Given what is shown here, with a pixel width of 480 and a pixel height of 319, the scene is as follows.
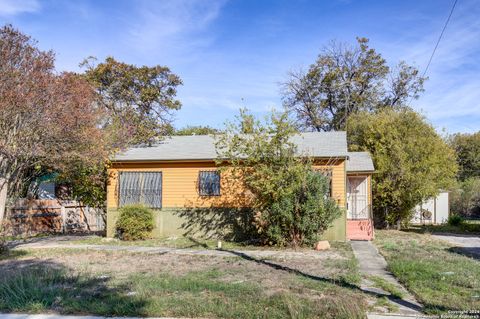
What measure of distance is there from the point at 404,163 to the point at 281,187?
27.0 ft

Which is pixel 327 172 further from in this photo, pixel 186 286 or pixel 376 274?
pixel 186 286

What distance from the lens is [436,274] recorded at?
328 inches

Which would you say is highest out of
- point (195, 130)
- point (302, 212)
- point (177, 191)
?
point (195, 130)

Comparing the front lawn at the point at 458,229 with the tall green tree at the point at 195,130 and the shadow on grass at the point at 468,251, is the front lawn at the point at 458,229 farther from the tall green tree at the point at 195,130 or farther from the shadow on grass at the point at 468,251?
the tall green tree at the point at 195,130

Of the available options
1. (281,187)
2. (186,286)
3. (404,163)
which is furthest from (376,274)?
(404,163)

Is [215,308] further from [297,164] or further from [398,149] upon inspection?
[398,149]

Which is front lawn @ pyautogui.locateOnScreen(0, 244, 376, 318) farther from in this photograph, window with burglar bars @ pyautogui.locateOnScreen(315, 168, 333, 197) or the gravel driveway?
the gravel driveway

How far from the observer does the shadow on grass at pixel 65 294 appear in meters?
6.20

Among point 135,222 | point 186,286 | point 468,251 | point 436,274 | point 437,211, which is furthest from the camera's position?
point 437,211

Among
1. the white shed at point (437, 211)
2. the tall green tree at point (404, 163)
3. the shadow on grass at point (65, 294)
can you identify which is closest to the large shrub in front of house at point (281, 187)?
the shadow on grass at point (65, 294)

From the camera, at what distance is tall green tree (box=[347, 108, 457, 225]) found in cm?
1841

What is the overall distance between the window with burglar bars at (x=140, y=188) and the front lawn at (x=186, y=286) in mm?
5034

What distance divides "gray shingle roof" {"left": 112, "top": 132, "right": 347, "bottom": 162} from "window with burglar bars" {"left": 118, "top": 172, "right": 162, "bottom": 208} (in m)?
0.67

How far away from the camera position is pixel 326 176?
43.9 ft
